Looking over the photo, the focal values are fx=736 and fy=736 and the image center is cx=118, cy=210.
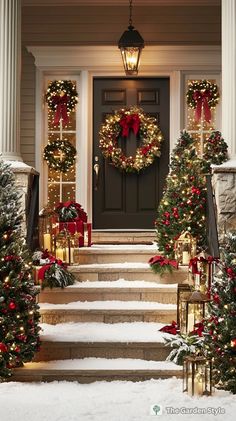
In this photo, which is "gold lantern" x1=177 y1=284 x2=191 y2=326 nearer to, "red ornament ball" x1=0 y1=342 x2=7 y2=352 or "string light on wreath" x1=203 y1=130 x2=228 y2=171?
"string light on wreath" x1=203 y1=130 x2=228 y2=171

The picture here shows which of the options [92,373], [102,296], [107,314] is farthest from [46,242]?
[92,373]

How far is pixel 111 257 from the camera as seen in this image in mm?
8234

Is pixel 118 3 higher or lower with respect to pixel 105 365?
higher

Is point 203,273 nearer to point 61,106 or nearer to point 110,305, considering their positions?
point 110,305

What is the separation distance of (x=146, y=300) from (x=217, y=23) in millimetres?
4798

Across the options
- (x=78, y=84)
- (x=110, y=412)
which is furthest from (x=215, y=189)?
(x=78, y=84)

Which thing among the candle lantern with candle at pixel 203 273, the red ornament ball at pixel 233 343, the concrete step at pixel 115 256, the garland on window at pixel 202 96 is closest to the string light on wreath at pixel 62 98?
the garland on window at pixel 202 96

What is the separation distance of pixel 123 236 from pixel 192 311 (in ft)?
12.7

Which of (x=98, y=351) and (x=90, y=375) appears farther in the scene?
(x=98, y=351)

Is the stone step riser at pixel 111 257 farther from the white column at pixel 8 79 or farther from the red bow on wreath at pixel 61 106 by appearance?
the red bow on wreath at pixel 61 106

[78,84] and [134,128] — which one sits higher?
[78,84]

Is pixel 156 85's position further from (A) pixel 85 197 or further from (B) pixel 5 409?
(B) pixel 5 409

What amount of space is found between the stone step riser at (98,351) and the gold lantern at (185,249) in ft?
5.59

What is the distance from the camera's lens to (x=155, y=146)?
33.8 ft
